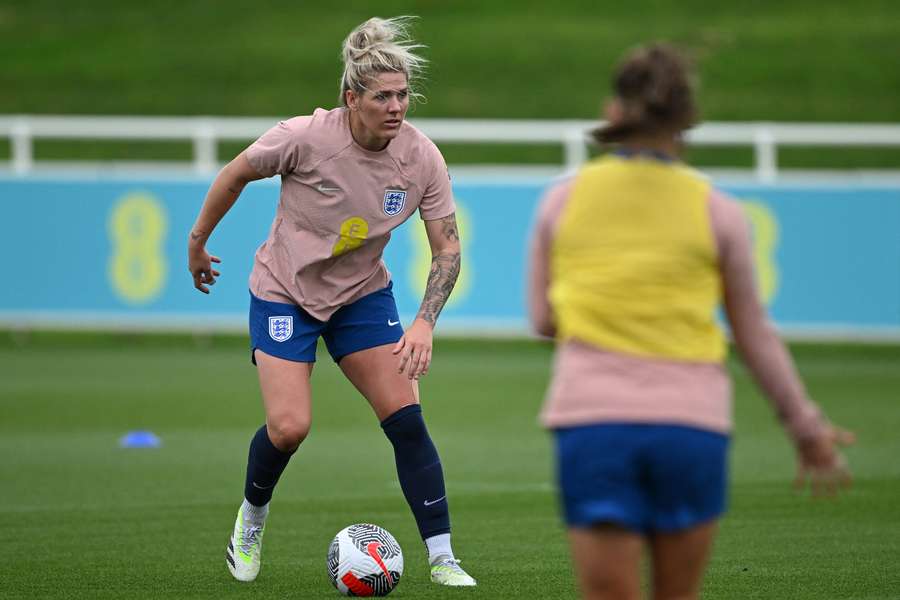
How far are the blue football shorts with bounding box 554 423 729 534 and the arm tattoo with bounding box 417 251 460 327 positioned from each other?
8.41ft

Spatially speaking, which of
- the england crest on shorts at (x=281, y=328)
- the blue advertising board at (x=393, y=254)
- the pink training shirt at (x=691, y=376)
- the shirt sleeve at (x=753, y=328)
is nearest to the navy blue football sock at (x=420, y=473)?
the england crest on shorts at (x=281, y=328)

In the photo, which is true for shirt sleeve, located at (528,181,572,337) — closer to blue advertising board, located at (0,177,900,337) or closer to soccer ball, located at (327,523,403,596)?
soccer ball, located at (327,523,403,596)

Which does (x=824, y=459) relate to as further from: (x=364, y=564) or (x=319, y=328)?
(x=319, y=328)

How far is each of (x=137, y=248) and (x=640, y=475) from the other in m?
13.9

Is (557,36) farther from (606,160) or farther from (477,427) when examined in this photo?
(606,160)

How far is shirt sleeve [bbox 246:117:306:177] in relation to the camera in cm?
658

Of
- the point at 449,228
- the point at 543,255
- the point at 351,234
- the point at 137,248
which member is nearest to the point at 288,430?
the point at 351,234

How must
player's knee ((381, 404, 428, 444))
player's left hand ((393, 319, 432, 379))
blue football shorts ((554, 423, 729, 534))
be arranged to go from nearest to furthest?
blue football shorts ((554, 423, 729, 534))
player's left hand ((393, 319, 432, 379))
player's knee ((381, 404, 428, 444))

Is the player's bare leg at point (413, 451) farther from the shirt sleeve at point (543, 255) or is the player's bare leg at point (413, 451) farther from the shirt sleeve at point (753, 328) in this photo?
the shirt sleeve at point (753, 328)

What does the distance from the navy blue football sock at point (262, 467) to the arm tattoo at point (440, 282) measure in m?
0.84

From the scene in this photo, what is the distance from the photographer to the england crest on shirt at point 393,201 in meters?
6.68

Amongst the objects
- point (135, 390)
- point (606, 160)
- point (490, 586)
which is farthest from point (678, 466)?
point (135, 390)

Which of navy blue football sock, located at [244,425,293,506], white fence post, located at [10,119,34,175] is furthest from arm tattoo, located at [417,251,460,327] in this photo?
white fence post, located at [10,119,34,175]

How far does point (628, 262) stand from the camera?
4.07 meters
